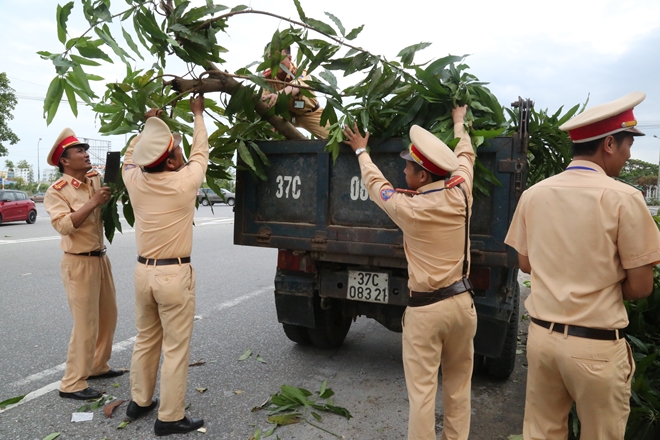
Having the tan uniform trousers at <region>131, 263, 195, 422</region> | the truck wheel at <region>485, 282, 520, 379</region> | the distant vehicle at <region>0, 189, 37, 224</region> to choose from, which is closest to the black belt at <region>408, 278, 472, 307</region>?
the truck wheel at <region>485, 282, 520, 379</region>

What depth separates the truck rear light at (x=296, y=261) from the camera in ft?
14.2

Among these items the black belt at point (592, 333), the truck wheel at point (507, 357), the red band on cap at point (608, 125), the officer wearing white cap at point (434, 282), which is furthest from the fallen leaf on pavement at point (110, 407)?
the red band on cap at point (608, 125)

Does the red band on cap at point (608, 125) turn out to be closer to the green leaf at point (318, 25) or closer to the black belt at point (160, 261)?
the green leaf at point (318, 25)

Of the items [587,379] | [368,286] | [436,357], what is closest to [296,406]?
[368,286]

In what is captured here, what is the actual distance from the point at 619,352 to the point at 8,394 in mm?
4108

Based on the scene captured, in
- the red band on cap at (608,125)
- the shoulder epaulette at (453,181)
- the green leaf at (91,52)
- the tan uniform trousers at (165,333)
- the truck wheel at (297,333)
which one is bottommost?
the truck wheel at (297,333)

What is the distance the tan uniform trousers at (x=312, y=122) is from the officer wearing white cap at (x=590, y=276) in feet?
8.80

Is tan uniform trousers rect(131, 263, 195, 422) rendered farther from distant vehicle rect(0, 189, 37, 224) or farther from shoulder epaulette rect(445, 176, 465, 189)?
distant vehicle rect(0, 189, 37, 224)

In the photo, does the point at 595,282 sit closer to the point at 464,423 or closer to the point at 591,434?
the point at 591,434

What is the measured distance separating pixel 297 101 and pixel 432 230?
193cm

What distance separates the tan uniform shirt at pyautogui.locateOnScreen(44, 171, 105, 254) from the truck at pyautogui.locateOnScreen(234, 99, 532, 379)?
1138 mm

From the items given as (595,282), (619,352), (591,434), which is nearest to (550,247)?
(595,282)

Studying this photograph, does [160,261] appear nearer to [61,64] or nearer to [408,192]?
[61,64]

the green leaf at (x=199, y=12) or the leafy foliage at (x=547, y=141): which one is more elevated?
the green leaf at (x=199, y=12)
